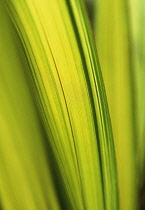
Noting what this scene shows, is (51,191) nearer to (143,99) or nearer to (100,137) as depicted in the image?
(100,137)

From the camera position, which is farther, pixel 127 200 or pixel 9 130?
pixel 127 200

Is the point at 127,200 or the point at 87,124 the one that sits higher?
the point at 87,124

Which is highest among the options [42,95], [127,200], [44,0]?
[44,0]

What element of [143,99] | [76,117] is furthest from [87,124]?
[143,99]

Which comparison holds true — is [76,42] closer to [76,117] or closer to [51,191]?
[76,117]

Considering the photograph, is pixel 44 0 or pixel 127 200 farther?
pixel 127 200

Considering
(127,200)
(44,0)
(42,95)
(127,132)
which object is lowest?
(127,200)

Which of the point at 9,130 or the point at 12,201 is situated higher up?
the point at 9,130

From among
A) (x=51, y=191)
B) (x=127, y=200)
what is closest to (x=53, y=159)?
(x=51, y=191)
